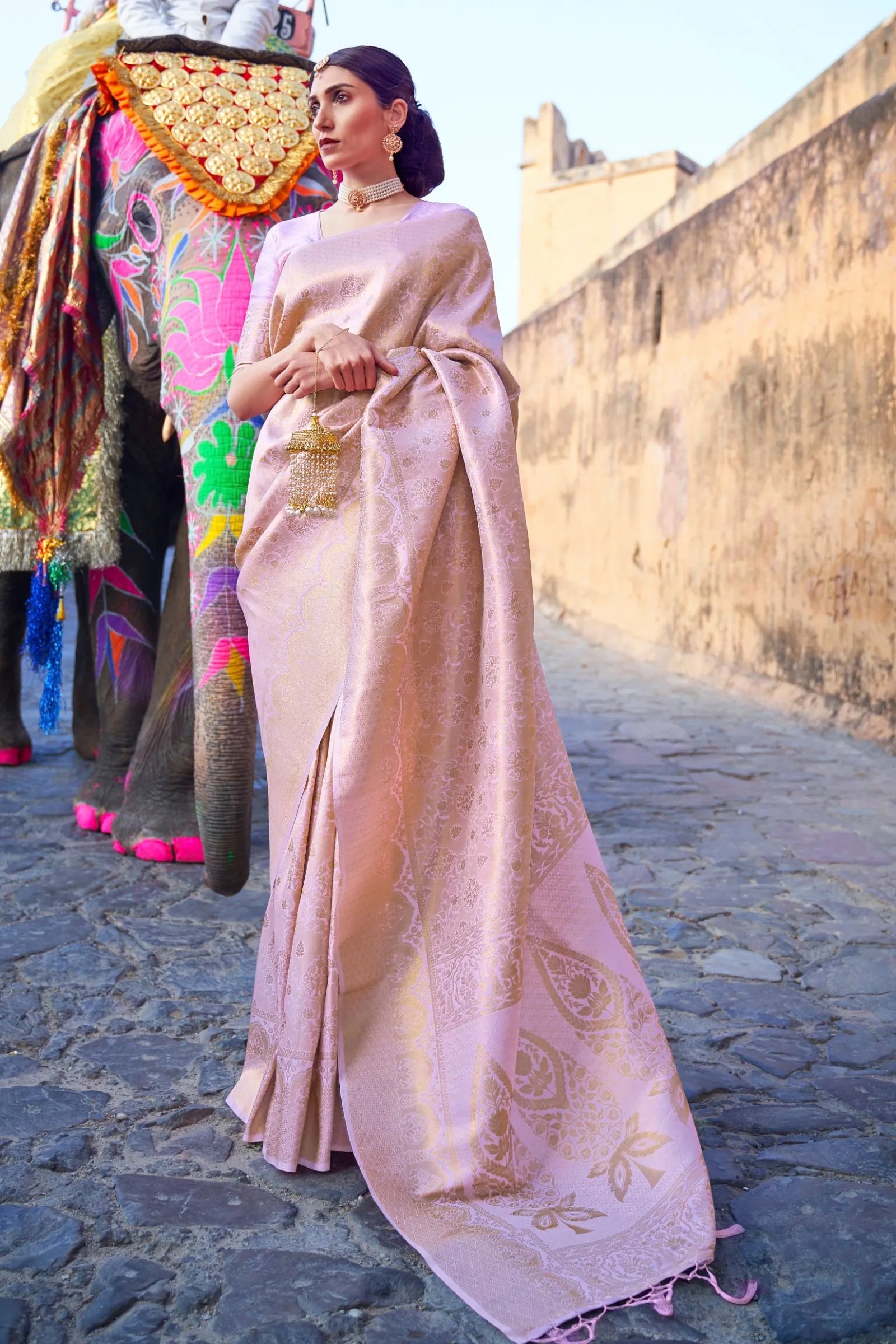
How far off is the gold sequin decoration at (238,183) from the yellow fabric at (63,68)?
4.47 feet

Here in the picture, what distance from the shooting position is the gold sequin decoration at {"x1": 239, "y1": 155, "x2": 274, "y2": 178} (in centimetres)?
288

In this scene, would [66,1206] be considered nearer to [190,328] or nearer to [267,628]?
[267,628]

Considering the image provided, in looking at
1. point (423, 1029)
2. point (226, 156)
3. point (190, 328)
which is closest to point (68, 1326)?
point (423, 1029)

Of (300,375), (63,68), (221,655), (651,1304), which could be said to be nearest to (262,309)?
(300,375)

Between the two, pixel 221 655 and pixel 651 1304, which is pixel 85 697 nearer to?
pixel 221 655

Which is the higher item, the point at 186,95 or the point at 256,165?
the point at 186,95

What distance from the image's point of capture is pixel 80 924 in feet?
9.84

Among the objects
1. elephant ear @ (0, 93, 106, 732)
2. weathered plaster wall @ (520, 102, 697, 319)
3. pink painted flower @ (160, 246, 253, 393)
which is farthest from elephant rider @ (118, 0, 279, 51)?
weathered plaster wall @ (520, 102, 697, 319)

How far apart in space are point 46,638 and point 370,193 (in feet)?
7.60

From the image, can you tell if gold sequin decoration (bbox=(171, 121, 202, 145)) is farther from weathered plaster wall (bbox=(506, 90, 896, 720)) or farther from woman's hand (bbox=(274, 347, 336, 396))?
weathered plaster wall (bbox=(506, 90, 896, 720))

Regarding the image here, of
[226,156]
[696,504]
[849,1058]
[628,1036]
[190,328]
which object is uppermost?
[226,156]

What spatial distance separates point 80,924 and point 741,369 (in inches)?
221

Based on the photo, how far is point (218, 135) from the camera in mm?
2926

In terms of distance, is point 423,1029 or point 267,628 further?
point 267,628
